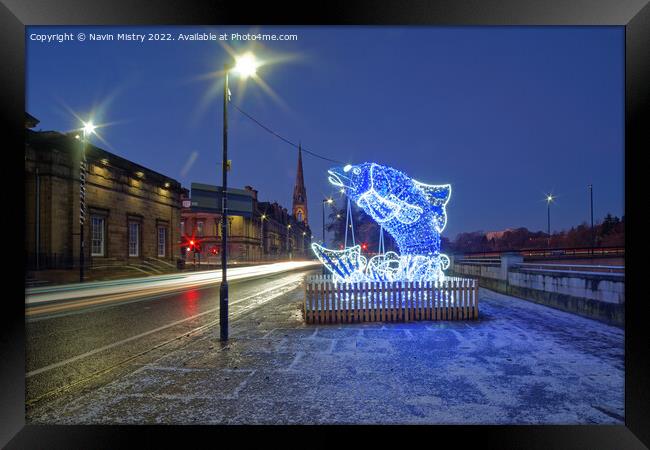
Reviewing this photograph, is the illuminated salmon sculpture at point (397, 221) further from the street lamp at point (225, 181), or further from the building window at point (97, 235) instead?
the building window at point (97, 235)

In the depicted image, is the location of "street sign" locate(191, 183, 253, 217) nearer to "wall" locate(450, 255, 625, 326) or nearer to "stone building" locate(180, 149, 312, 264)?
"wall" locate(450, 255, 625, 326)

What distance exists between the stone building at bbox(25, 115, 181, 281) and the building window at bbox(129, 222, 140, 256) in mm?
83

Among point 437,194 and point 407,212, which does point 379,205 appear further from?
point 437,194

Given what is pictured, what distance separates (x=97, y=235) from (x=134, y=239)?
5017mm

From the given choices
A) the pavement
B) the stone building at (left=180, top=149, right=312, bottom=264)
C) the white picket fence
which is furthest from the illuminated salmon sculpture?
the stone building at (left=180, top=149, right=312, bottom=264)

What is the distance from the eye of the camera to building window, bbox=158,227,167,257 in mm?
37031

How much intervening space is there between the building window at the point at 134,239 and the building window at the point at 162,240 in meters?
3.83

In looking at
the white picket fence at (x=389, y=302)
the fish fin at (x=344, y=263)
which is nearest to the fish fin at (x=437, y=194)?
the fish fin at (x=344, y=263)

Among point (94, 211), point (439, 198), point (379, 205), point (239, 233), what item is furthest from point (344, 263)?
point (239, 233)
